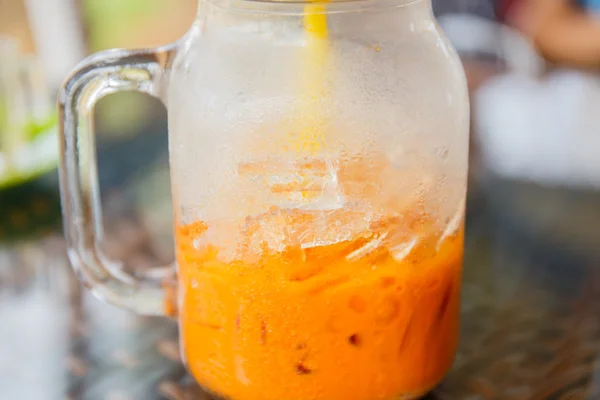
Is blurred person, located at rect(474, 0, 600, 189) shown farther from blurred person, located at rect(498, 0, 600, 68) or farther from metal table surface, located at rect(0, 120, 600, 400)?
blurred person, located at rect(498, 0, 600, 68)

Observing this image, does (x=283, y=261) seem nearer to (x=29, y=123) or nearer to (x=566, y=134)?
(x=29, y=123)

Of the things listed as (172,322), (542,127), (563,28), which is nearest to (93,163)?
(172,322)

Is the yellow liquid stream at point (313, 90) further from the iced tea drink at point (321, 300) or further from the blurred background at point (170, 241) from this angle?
the blurred background at point (170, 241)

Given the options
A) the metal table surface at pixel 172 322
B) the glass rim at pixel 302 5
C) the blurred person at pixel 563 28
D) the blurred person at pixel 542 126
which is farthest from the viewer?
the blurred person at pixel 563 28

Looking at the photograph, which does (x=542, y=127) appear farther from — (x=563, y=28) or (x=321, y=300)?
(x=563, y=28)

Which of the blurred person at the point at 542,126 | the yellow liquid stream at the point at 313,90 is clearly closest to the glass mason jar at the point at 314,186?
the yellow liquid stream at the point at 313,90

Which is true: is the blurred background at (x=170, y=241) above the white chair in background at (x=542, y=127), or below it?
above

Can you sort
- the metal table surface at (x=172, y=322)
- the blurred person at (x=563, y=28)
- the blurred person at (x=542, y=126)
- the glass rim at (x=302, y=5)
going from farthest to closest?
the blurred person at (x=563, y=28), the blurred person at (x=542, y=126), the metal table surface at (x=172, y=322), the glass rim at (x=302, y=5)

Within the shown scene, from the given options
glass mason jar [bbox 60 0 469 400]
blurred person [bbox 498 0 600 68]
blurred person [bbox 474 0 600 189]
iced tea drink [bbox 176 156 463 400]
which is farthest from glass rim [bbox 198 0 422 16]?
blurred person [bbox 498 0 600 68]

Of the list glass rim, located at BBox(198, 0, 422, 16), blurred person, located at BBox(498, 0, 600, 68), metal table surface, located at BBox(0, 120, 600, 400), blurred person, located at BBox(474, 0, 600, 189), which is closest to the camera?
glass rim, located at BBox(198, 0, 422, 16)
